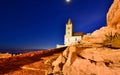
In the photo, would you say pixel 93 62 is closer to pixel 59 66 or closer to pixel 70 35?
pixel 59 66

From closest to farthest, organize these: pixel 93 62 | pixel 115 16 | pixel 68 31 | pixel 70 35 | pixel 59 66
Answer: pixel 93 62 → pixel 59 66 → pixel 115 16 → pixel 70 35 → pixel 68 31

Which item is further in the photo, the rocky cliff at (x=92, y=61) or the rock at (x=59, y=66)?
the rock at (x=59, y=66)

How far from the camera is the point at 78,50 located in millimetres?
13953

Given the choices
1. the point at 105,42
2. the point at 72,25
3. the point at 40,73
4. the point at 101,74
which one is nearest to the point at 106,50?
the point at 101,74

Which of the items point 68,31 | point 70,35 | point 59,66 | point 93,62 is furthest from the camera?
point 68,31

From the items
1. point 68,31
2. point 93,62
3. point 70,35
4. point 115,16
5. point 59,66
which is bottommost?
point 59,66

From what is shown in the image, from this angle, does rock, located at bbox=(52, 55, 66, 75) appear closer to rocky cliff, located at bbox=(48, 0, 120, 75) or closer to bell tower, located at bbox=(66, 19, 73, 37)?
rocky cliff, located at bbox=(48, 0, 120, 75)

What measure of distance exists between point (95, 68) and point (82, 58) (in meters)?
1.82

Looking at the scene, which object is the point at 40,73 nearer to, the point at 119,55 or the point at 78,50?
the point at 78,50

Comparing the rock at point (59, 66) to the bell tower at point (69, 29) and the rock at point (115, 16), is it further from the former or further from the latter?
the bell tower at point (69, 29)

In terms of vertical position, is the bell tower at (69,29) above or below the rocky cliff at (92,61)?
above

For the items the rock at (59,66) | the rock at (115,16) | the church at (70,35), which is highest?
the church at (70,35)

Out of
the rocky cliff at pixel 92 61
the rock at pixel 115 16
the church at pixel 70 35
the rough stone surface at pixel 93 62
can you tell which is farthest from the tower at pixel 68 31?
the rough stone surface at pixel 93 62

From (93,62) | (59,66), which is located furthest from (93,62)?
(59,66)
